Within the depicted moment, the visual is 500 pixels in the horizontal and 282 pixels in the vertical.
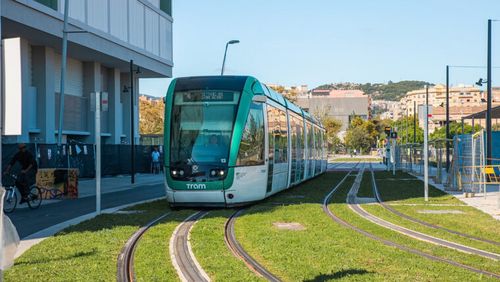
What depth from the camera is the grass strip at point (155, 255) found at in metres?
8.04

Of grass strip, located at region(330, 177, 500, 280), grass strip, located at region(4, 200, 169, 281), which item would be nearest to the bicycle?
grass strip, located at region(4, 200, 169, 281)

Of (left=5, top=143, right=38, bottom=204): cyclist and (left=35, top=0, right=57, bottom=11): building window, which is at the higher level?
(left=35, top=0, right=57, bottom=11): building window

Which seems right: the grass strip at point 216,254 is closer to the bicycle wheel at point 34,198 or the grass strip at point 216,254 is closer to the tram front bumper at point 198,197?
the tram front bumper at point 198,197

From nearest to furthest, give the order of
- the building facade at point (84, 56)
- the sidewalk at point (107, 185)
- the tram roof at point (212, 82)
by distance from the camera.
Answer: the tram roof at point (212, 82)
the sidewalk at point (107, 185)
the building facade at point (84, 56)

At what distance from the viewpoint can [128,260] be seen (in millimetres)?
9211

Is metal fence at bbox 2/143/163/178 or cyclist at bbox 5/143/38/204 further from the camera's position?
metal fence at bbox 2/143/163/178

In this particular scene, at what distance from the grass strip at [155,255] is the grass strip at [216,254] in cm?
44

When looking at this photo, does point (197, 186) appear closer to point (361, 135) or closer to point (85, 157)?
point (85, 157)

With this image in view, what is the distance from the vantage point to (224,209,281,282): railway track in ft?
26.5

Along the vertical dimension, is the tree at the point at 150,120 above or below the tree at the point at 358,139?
above

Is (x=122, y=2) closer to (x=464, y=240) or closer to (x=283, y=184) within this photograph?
(x=283, y=184)

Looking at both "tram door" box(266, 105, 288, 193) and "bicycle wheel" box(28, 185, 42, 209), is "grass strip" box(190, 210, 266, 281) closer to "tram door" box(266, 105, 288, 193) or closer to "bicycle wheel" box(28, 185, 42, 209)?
"tram door" box(266, 105, 288, 193)

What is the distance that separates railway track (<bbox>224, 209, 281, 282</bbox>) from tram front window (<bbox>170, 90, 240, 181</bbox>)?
2212mm

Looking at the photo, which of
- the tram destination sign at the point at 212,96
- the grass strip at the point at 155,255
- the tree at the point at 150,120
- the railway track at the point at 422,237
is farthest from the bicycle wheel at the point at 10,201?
the tree at the point at 150,120
